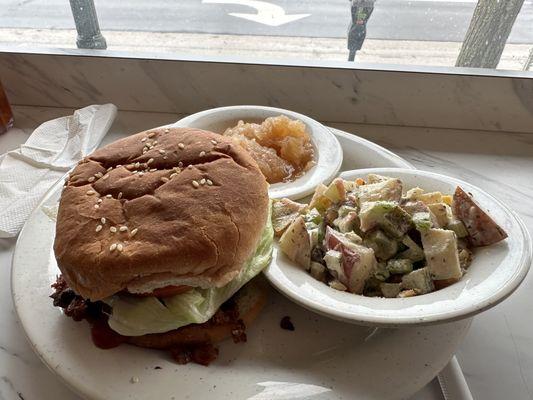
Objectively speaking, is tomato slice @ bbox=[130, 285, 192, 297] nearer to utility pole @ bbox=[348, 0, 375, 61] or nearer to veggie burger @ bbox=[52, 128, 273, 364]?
veggie burger @ bbox=[52, 128, 273, 364]

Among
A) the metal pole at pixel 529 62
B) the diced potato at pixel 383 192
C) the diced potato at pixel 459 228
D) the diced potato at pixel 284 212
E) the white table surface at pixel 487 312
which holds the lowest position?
the white table surface at pixel 487 312

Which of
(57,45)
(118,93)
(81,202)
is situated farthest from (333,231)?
(57,45)

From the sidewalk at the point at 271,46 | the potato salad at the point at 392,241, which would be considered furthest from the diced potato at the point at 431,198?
the sidewalk at the point at 271,46

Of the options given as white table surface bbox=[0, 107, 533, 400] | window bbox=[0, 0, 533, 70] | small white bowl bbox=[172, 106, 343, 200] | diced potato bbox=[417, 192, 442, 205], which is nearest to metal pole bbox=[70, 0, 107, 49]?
window bbox=[0, 0, 533, 70]

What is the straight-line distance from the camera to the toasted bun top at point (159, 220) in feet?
3.59

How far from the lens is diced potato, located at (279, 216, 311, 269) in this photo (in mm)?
1271

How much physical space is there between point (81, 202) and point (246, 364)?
1.95ft

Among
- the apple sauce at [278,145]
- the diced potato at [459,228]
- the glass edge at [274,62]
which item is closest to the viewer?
the diced potato at [459,228]

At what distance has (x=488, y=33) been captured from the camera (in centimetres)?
207

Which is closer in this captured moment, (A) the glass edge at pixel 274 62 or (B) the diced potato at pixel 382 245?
(B) the diced potato at pixel 382 245

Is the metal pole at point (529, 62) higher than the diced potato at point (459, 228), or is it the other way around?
the metal pole at point (529, 62)

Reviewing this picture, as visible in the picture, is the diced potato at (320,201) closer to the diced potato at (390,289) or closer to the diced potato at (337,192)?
the diced potato at (337,192)

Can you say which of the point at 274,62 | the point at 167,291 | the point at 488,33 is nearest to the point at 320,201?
the point at 167,291

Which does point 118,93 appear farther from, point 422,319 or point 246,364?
point 422,319
